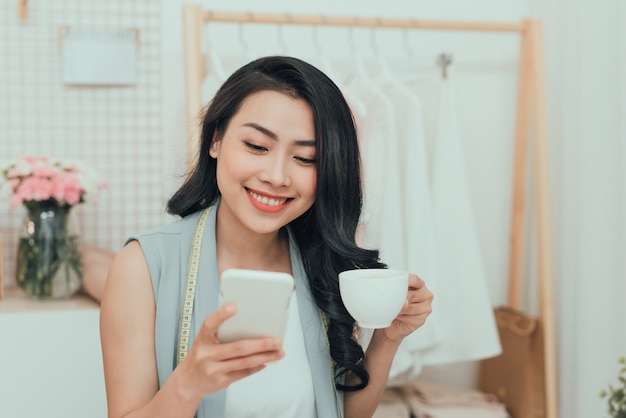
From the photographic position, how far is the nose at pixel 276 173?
3.58ft

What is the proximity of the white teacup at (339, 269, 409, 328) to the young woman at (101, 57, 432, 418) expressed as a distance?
124 millimetres

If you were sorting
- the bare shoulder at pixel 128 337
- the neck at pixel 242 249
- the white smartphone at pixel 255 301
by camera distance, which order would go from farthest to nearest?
the neck at pixel 242 249
the bare shoulder at pixel 128 337
the white smartphone at pixel 255 301

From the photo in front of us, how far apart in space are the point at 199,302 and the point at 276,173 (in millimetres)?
259

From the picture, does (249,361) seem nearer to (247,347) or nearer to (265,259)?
(247,347)

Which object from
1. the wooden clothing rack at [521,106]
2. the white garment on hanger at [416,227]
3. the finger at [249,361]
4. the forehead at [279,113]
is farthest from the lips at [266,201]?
the white garment on hanger at [416,227]

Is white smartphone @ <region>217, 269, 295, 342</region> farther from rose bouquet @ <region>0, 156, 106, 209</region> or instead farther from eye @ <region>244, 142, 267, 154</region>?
rose bouquet @ <region>0, 156, 106, 209</region>

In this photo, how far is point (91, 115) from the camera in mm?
2258

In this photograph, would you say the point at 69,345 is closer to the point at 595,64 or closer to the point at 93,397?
the point at 93,397

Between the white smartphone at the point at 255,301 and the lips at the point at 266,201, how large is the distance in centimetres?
31

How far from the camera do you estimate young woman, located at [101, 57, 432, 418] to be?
3.65ft

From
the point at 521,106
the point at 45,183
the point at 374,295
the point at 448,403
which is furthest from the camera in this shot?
the point at 521,106

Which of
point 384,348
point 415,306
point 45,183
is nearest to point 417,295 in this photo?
point 415,306

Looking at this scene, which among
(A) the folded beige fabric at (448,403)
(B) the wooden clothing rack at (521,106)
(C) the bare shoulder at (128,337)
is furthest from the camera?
(A) the folded beige fabric at (448,403)

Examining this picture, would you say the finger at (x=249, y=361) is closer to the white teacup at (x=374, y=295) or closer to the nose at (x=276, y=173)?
the white teacup at (x=374, y=295)
